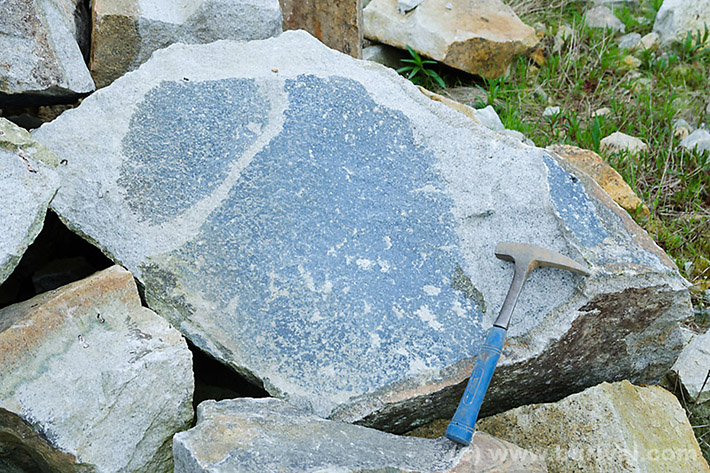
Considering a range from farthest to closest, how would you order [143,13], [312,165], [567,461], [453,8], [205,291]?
[453,8]
[143,13]
[312,165]
[205,291]
[567,461]

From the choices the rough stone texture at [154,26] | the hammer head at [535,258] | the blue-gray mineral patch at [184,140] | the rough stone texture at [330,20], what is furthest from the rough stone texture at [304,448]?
the rough stone texture at [330,20]

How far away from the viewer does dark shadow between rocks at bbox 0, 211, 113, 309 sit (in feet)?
6.38

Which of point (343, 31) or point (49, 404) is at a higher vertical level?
point (343, 31)

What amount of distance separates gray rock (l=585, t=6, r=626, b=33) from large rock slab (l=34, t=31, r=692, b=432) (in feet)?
6.71

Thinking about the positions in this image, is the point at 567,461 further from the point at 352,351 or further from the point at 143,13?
the point at 143,13

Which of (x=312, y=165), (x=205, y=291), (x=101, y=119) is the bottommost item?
(x=205, y=291)

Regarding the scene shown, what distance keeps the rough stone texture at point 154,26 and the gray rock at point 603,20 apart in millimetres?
2065

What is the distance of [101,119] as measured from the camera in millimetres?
1770

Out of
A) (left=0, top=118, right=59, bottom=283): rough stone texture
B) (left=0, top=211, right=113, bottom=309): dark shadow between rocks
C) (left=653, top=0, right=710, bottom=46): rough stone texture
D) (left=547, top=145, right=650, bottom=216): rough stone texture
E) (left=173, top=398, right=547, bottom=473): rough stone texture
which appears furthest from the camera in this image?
(left=653, top=0, right=710, bottom=46): rough stone texture

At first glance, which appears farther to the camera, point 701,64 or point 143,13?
point 701,64

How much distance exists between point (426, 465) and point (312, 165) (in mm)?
779

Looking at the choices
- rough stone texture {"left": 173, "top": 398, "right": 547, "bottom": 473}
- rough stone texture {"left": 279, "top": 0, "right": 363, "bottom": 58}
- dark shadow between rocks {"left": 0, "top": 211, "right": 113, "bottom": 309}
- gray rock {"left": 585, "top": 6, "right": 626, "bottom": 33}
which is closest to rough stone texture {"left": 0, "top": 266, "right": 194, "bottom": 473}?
rough stone texture {"left": 173, "top": 398, "right": 547, "bottom": 473}

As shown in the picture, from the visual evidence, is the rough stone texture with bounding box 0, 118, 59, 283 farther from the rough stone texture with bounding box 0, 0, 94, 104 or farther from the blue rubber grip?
the blue rubber grip

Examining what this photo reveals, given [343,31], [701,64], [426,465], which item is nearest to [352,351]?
[426,465]
